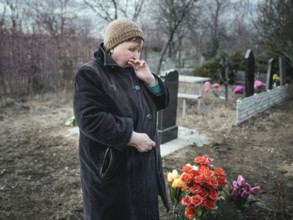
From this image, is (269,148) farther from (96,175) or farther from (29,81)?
(29,81)

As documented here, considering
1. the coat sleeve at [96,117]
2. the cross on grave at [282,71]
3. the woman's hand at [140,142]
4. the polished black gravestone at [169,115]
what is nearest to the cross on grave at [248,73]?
the cross on grave at [282,71]

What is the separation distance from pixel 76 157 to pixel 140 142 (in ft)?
10.6

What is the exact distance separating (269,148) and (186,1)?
27.6 feet

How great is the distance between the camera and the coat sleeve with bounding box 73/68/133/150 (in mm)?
1373

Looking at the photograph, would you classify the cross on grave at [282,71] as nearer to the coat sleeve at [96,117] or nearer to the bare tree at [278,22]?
the bare tree at [278,22]

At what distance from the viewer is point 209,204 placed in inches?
86.5

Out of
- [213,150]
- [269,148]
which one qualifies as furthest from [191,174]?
[269,148]

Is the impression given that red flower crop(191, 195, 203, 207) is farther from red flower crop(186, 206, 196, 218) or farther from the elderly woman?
A: the elderly woman

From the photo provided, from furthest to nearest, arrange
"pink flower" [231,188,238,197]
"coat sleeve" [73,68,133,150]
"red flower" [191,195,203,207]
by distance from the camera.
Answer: "pink flower" [231,188,238,197]
"red flower" [191,195,203,207]
"coat sleeve" [73,68,133,150]

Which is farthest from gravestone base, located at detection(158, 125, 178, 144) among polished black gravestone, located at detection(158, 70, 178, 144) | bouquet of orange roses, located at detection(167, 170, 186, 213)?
bouquet of orange roses, located at detection(167, 170, 186, 213)

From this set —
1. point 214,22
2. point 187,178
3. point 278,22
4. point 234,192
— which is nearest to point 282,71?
point 278,22

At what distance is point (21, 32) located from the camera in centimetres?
799

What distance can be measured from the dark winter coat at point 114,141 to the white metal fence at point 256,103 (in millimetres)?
4972

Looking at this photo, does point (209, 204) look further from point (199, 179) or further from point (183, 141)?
point (183, 141)
